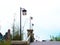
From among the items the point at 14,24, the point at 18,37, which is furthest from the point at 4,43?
the point at 14,24

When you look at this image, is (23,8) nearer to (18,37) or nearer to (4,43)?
(18,37)

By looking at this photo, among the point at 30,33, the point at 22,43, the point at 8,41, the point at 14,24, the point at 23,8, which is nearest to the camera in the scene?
the point at 8,41

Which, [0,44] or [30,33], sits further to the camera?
[30,33]

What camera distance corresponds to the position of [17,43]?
17.3 m

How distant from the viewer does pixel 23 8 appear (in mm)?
25766

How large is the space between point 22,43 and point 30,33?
1502cm

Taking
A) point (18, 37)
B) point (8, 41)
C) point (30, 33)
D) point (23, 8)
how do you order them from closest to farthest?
point (8, 41)
point (18, 37)
point (23, 8)
point (30, 33)

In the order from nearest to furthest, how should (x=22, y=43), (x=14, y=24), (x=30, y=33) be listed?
(x=22, y=43)
(x=14, y=24)
(x=30, y=33)

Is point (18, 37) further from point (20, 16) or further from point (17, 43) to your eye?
point (17, 43)

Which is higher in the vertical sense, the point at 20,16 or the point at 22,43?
the point at 20,16

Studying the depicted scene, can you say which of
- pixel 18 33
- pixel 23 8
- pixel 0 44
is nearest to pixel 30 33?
pixel 23 8

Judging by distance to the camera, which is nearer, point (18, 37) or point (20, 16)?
point (18, 37)

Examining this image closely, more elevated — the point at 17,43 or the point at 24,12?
the point at 24,12

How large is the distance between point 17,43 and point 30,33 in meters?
14.8
